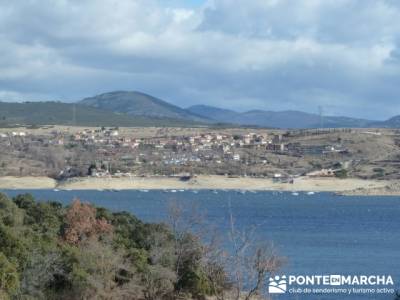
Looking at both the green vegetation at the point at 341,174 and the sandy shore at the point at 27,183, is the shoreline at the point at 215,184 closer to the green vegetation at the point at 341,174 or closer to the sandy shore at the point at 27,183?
the sandy shore at the point at 27,183

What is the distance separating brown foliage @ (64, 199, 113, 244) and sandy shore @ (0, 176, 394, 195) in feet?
356

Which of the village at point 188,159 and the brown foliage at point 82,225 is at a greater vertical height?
the brown foliage at point 82,225

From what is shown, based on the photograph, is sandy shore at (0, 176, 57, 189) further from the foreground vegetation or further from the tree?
the tree

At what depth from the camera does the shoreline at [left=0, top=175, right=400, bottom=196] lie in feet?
511

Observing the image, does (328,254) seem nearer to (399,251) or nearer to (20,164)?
(399,251)

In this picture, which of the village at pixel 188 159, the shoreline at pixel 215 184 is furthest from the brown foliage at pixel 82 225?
the village at pixel 188 159

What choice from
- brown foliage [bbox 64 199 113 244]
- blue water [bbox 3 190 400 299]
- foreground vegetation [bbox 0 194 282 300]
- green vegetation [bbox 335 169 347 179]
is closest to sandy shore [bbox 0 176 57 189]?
blue water [bbox 3 190 400 299]

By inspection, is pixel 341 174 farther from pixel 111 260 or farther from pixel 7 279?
pixel 7 279

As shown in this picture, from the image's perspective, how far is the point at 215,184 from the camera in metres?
168

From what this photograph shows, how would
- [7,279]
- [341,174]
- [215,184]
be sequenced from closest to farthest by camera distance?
[7,279] < [341,174] < [215,184]

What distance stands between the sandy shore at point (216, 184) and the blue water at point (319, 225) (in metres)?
1.46

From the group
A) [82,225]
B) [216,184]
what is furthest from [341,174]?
[82,225]

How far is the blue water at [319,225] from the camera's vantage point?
197ft

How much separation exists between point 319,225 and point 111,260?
59.5m
